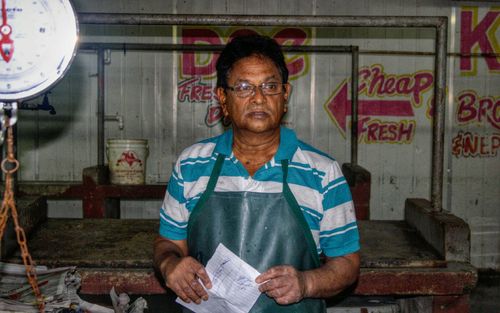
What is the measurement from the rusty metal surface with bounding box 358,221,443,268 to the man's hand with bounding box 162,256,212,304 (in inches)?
42.5

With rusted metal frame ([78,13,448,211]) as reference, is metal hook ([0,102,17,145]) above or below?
below

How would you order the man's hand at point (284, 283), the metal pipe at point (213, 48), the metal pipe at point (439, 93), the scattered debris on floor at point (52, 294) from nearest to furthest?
1. the man's hand at point (284, 283)
2. the scattered debris on floor at point (52, 294)
3. the metal pipe at point (439, 93)
4. the metal pipe at point (213, 48)

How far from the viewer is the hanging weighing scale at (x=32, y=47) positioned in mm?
1658

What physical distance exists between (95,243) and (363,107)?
3.53 m

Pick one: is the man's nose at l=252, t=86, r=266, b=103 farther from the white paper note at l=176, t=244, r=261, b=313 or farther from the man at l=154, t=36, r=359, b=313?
the white paper note at l=176, t=244, r=261, b=313

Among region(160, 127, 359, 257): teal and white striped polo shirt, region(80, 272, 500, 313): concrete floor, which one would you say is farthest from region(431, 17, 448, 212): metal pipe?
region(80, 272, 500, 313): concrete floor

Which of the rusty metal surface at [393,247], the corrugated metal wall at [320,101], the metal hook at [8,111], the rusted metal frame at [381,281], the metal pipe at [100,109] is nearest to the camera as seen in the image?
the metal hook at [8,111]

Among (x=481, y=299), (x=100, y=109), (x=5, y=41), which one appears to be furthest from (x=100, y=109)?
(x=481, y=299)

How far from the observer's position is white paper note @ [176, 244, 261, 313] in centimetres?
167

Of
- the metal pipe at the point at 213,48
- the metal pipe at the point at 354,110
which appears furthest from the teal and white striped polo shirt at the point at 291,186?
the metal pipe at the point at 213,48

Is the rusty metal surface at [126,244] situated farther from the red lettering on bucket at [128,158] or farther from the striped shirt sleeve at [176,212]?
the red lettering on bucket at [128,158]

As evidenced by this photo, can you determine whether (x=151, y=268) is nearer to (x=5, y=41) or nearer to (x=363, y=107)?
(x=5, y=41)

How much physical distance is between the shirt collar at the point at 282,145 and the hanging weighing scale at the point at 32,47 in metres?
0.62

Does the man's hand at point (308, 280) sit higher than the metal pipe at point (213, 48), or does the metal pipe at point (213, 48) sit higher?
the metal pipe at point (213, 48)
